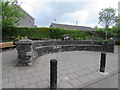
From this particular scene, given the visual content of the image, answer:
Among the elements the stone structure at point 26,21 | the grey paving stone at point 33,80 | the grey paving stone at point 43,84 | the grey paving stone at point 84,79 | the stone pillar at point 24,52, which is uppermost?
the stone structure at point 26,21

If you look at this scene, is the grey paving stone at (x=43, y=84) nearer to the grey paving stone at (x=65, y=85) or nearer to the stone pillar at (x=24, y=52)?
the grey paving stone at (x=65, y=85)

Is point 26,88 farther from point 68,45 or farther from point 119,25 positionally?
point 119,25

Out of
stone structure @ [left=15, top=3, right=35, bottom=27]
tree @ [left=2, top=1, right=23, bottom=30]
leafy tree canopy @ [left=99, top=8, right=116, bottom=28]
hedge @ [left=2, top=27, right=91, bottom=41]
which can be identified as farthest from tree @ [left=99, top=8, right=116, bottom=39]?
stone structure @ [left=15, top=3, right=35, bottom=27]

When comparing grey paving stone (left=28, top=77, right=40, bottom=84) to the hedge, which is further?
the hedge

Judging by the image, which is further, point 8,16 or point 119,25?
point 119,25

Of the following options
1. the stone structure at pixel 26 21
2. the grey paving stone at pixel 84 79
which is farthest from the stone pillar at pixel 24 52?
the stone structure at pixel 26 21

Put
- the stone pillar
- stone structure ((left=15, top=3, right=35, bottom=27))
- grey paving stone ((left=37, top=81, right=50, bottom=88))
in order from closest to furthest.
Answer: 1. grey paving stone ((left=37, top=81, right=50, bottom=88))
2. the stone pillar
3. stone structure ((left=15, top=3, right=35, bottom=27))

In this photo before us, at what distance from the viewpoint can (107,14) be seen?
13844 millimetres

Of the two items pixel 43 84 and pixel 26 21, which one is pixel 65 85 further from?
pixel 26 21

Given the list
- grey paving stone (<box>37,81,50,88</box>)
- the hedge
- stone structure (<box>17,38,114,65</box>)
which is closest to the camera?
grey paving stone (<box>37,81,50,88</box>)

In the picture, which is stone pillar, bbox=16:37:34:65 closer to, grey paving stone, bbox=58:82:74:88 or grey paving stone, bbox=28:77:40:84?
grey paving stone, bbox=28:77:40:84

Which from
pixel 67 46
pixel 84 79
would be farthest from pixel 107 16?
pixel 84 79

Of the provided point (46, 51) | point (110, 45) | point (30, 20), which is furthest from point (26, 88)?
point (30, 20)

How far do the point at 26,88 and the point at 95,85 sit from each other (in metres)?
1.91
